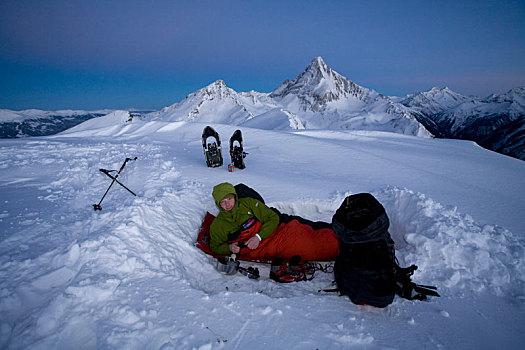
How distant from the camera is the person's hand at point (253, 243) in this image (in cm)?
349

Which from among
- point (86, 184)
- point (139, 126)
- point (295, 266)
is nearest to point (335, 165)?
point (295, 266)

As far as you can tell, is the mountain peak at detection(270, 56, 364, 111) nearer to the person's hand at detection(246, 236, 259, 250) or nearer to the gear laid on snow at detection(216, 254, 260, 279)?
the person's hand at detection(246, 236, 259, 250)

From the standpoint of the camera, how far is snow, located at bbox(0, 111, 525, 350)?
196 cm

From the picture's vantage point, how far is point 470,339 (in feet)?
6.65

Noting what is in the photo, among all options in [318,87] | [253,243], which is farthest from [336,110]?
[253,243]

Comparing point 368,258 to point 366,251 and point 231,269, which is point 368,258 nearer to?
point 366,251

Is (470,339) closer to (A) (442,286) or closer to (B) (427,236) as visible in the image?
(A) (442,286)

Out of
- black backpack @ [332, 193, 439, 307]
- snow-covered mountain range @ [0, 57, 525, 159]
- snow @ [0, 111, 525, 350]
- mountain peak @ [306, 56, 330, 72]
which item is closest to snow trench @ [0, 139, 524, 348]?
snow @ [0, 111, 525, 350]

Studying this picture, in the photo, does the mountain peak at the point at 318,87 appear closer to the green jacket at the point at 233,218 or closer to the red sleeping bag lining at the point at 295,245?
the green jacket at the point at 233,218

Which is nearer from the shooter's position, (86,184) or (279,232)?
(279,232)

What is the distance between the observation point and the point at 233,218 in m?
3.70

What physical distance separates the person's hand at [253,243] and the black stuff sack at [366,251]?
4.85 feet

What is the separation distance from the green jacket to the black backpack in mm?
1514

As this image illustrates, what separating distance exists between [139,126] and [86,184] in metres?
11.7
